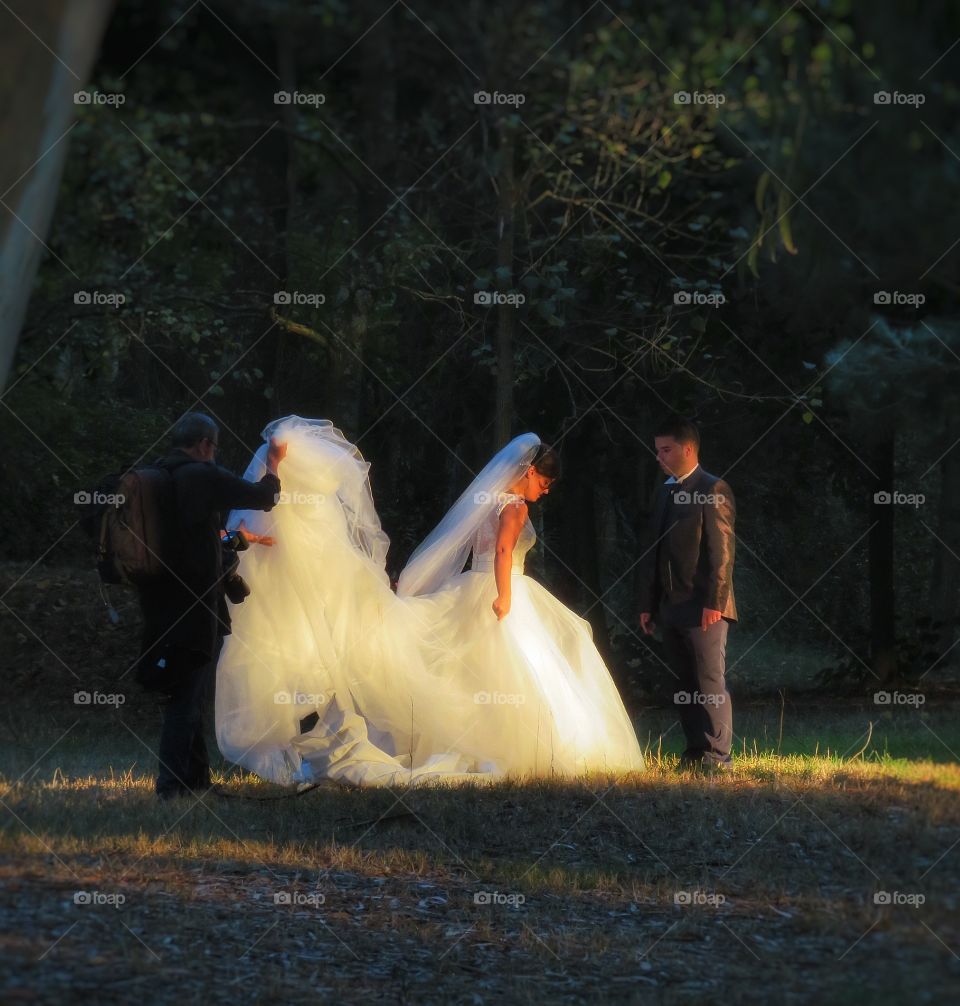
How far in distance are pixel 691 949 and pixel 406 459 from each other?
11186 millimetres

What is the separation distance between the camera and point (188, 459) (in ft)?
31.1

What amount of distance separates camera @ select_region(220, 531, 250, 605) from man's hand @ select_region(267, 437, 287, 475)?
685mm

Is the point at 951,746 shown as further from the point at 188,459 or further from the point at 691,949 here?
the point at 188,459

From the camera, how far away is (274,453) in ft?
34.4

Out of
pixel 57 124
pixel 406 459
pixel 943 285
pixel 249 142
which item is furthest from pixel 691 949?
pixel 406 459

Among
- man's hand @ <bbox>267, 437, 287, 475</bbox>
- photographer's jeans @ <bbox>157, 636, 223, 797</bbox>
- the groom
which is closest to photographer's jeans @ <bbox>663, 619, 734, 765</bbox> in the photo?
the groom

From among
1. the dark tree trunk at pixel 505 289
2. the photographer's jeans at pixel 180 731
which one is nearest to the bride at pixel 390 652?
the photographer's jeans at pixel 180 731

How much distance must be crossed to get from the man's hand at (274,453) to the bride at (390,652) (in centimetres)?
6

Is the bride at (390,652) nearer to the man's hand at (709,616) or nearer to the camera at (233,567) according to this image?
the camera at (233,567)

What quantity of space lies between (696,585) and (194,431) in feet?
12.0

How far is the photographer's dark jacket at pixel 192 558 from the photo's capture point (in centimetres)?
930

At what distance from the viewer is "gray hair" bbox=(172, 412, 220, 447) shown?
31.3 feet

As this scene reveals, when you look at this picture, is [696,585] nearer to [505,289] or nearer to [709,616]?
[709,616]

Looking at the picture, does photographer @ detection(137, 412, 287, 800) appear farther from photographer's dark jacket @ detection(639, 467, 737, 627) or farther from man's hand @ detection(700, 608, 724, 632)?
man's hand @ detection(700, 608, 724, 632)
